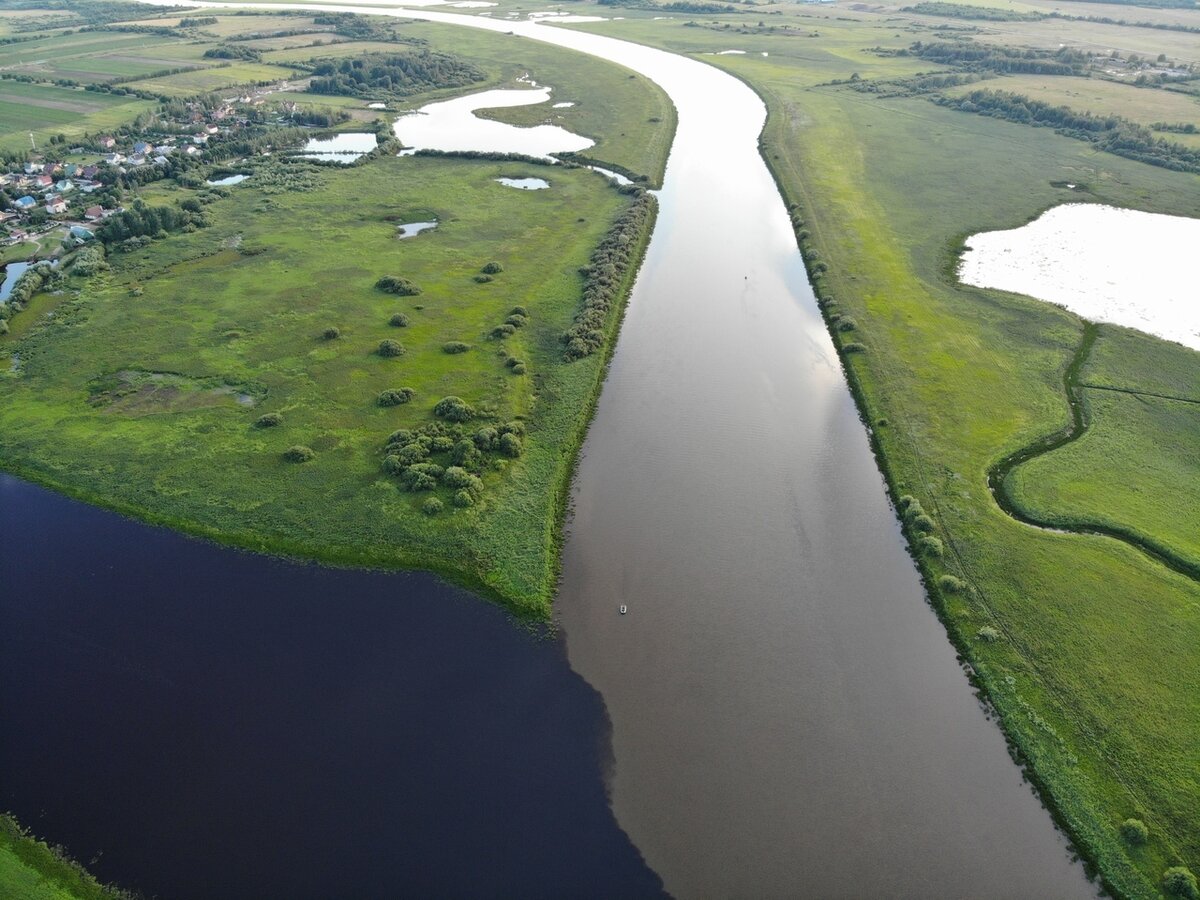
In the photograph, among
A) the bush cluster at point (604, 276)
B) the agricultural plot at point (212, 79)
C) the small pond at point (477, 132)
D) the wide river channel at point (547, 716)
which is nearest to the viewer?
the wide river channel at point (547, 716)

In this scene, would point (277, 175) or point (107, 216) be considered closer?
point (107, 216)

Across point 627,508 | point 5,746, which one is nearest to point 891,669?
point 627,508

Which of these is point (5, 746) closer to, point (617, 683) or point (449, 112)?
point (617, 683)

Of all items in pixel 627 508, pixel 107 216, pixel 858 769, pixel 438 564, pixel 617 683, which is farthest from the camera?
pixel 107 216

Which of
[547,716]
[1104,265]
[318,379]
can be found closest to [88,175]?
[318,379]

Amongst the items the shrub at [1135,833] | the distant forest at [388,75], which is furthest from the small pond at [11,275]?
the shrub at [1135,833]

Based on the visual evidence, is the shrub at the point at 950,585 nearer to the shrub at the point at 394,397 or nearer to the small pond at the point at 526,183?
the shrub at the point at 394,397

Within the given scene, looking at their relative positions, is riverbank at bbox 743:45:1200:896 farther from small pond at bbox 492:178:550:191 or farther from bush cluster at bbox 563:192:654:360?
small pond at bbox 492:178:550:191

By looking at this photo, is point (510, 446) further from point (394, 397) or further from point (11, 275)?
point (11, 275)
